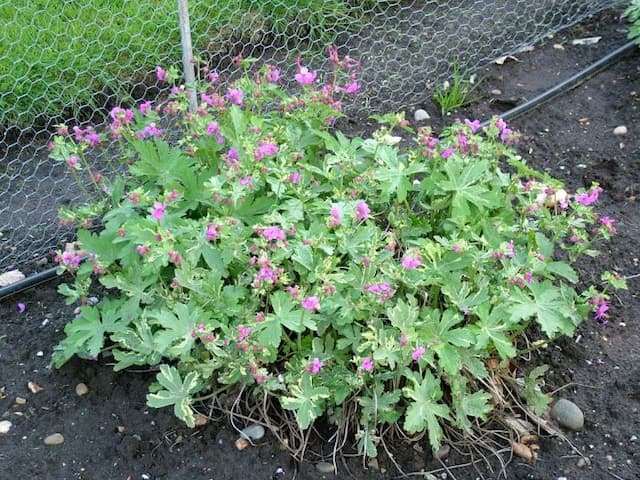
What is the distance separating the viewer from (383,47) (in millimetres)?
3930

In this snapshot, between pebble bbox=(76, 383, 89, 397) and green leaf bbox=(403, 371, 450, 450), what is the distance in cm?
102

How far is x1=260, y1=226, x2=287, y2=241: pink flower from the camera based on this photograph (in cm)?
190

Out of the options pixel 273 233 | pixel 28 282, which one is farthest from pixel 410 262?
pixel 28 282

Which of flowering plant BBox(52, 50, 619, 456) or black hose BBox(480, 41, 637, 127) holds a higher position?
flowering plant BBox(52, 50, 619, 456)

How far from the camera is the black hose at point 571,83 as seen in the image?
3.54m

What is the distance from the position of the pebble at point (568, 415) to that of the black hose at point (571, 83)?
157cm

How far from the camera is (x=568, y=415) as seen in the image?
2232mm

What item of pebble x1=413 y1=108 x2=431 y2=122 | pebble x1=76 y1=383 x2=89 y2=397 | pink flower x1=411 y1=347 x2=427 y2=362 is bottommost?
pebble x1=76 y1=383 x2=89 y2=397

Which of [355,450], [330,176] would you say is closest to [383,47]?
[330,176]

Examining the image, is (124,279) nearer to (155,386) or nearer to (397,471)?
(155,386)

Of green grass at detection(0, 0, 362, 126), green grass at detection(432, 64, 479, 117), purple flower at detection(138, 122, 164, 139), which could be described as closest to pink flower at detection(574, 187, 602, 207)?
purple flower at detection(138, 122, 164, 139)

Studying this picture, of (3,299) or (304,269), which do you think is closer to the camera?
(304,269)

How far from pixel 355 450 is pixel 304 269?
570 mm

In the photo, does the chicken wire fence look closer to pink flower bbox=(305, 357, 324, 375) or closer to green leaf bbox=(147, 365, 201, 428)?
green leaf bbox=(147, 365, 201, 428)
